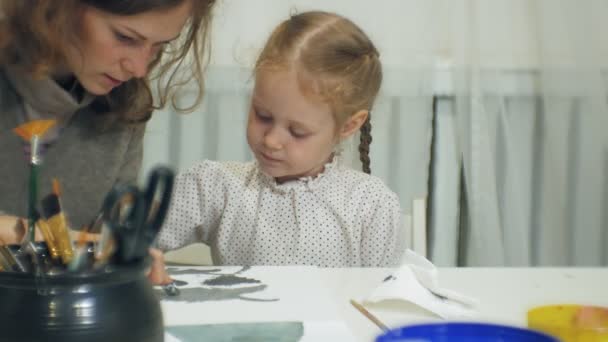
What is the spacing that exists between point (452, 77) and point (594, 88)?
31cm

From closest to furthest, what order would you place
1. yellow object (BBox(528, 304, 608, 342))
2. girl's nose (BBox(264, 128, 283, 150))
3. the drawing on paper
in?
1. yellow object (BBox(528, 304, 608, 342))
2. the drawing on paper
3. girl's nose (BBox(264, 128, 283, 150))

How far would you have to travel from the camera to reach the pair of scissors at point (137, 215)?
50 cm

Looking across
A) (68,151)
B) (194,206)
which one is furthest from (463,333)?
(68,151)

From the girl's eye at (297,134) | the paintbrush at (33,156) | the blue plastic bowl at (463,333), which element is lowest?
the blue plastic bowl at (463,333)

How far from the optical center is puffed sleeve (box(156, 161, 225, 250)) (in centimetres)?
123

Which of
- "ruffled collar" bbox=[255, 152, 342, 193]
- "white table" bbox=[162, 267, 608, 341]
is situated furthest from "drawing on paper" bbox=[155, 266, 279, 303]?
"ruffled collar" bbox=[255, 152, 342, 193]

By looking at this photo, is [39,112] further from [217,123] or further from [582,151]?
[582,151]

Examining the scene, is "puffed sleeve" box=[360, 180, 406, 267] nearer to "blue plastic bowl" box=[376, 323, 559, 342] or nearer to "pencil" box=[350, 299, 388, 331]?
"pencil" box=[350, 299, 388, 331]

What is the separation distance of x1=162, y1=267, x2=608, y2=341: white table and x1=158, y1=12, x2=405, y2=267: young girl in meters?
0.21

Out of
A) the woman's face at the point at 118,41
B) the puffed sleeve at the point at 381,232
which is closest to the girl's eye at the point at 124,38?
the woman's face at the point at 118,41

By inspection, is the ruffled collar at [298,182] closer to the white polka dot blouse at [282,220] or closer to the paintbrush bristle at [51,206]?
the white polka dot blouse at [282,220]

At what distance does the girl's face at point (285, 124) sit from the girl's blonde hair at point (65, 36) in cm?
14

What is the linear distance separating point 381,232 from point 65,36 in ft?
1.69

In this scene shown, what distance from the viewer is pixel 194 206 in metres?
1.24
